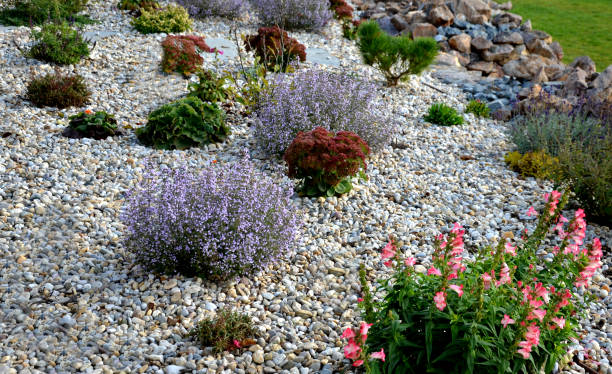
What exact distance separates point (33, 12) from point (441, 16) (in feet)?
28.4

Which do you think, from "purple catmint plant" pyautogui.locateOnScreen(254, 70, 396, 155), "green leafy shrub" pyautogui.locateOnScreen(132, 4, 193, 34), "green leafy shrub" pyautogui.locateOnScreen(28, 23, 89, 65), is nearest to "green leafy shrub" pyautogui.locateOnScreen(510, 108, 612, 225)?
"purple catmint plant" pyautogui.locateOnScreen(254, 70, 396, 155)

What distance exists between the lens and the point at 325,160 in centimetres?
486

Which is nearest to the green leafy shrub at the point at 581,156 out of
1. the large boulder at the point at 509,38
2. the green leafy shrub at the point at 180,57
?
the green leafy shrub at the point at 180,57

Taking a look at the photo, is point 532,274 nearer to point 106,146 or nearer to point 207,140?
point 207,140

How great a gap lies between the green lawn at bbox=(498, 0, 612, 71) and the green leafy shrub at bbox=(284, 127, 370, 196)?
9.51m

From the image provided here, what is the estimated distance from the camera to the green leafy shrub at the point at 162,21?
932 cm

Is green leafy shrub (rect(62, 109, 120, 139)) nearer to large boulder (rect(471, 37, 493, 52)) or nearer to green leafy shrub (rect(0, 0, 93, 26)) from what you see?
Result: green leafy shrub (rect(0, 0, 93, 26))

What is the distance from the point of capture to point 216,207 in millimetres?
3912

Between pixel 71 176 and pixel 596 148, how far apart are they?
5618mm

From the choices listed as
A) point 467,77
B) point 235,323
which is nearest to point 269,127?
point 235,323

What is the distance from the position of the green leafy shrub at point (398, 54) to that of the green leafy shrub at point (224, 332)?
6208 mm

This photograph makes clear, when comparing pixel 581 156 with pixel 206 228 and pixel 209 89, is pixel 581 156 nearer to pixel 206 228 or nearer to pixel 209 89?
pixel 206 228

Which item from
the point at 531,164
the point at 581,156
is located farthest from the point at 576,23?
the point at 581,156

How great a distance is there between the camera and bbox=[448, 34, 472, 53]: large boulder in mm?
11242
